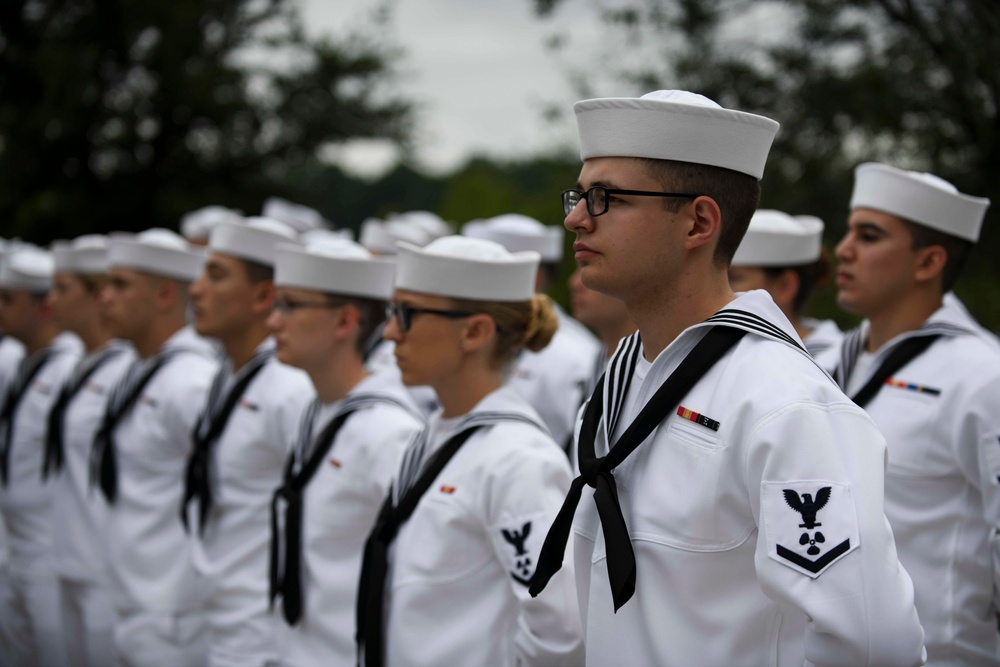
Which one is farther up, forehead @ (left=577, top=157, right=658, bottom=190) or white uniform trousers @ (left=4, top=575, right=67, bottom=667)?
forehead @ (left=577, top=157, right=658, bottom=190)

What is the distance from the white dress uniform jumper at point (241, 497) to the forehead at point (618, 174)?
116 inches

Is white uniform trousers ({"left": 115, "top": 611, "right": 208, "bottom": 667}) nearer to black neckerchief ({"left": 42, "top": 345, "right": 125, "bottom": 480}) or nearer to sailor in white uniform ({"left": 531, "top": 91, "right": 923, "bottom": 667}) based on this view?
black neckerchief ({"left": 42, "top": 345, "right": 125, "bottom": 480})

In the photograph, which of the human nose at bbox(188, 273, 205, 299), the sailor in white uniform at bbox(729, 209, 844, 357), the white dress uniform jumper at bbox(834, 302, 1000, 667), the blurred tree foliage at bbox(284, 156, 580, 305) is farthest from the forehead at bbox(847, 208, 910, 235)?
the blurred tree foliage at bbox(284, 156, 580, 305)

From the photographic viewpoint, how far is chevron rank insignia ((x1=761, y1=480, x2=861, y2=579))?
216 centimetres

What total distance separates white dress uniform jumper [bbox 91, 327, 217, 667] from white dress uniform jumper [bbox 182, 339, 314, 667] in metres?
0.34

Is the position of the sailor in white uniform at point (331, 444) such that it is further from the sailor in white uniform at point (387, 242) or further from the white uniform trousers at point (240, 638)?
the sailor in white uniform at point (387, 242)

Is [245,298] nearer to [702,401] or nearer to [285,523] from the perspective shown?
[285,523]

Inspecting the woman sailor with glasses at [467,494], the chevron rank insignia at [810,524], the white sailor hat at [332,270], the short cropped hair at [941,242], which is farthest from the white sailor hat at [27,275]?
the chevron rank insignia at [810,524]

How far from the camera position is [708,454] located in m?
2.37

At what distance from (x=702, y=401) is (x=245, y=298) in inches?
154

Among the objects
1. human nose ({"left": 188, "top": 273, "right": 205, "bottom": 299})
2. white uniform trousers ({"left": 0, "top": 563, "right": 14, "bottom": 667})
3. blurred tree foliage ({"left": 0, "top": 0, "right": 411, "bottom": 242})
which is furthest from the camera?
blurred tree foliage ({"left": 0, "top": 0, "right": 411, "bottom": 242})

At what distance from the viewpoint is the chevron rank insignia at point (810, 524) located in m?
2.16

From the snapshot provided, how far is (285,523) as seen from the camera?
14.9 feet

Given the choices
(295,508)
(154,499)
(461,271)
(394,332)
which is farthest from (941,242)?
(154,499)
